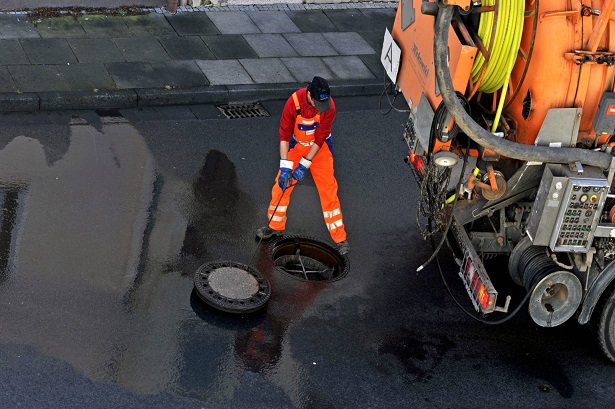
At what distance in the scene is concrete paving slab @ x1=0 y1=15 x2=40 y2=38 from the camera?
36.2ft

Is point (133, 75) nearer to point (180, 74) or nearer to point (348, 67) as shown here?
point (180, 74)

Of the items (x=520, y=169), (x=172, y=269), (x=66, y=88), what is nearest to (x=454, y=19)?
(x=520, y=169)

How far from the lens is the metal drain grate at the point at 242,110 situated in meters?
10.5

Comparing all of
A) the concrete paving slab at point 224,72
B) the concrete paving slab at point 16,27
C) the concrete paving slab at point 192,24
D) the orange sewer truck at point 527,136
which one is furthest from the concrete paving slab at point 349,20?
the orange sewer truck at point 527,136

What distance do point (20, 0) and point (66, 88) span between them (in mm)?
2098

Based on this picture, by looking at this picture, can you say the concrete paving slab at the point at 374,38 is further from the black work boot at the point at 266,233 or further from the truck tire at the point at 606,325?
the truck tire at the point at 606,325

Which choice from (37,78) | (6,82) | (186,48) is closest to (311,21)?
(186,48)

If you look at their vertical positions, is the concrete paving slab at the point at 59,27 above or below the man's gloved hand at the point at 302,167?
below

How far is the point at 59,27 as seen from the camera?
11383 millimetres

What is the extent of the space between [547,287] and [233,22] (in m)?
6.43

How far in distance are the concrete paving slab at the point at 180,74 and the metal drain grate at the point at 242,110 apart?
15.5 inches

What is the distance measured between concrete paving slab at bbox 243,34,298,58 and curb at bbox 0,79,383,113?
783 mm

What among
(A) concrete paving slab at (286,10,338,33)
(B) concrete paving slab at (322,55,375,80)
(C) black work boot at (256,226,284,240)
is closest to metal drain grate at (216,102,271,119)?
(B) concrete paving slab at (322,55,375,80)

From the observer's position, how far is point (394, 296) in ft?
26.4
